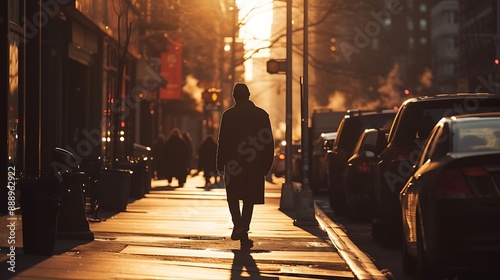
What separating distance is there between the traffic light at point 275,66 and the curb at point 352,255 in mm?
4572

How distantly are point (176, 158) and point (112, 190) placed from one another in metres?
15.9

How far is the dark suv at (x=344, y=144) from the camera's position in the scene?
22.8 meters

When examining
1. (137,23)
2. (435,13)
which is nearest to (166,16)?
(137,23)

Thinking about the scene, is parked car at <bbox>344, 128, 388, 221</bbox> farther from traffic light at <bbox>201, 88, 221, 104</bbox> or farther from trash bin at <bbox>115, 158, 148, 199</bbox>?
traffic light at <bbox>201, 88, 221, 104</bbox>

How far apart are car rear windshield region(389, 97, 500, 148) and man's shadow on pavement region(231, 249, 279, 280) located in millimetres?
2315

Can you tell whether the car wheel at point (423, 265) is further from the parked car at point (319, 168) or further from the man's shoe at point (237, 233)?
the parked car at point (319, 168)

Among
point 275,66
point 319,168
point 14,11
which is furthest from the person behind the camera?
point 319,168

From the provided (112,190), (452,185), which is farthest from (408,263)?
(112,190)

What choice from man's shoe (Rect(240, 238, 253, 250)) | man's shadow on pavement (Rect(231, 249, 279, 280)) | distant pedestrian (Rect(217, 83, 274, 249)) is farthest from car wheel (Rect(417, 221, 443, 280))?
distant pedestrian (Rect(217, 83, 274, 249))

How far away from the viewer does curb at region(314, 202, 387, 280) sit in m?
12.1

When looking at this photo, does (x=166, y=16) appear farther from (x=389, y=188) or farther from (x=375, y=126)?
(x=389, y=188)

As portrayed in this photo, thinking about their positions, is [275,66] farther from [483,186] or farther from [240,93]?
[483,186]

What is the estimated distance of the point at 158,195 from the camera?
2883 cm

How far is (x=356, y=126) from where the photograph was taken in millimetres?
23906
